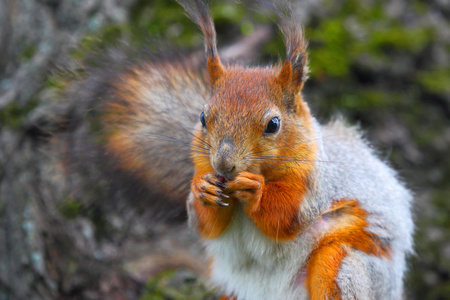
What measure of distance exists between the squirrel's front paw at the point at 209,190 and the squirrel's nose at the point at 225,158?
0.20ft

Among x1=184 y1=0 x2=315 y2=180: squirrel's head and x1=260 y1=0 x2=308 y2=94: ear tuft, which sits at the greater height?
x1=260 y1=0 x2=308 y2=94: ear tuft

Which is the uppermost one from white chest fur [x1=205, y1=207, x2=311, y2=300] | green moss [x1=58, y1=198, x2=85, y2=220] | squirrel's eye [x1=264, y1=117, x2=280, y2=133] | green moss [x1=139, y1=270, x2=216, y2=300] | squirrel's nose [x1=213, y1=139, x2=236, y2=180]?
squirrel's eye [x1=264, y1=117, x2=280, y2=133]

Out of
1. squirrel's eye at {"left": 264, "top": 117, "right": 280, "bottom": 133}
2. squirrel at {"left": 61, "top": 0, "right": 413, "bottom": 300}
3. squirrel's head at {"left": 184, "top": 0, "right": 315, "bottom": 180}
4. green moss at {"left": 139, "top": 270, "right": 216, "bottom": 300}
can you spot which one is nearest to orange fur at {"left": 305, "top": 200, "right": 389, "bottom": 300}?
squirrel at {"left": 61, "top": 0, "right": 413, "bottom": 300}

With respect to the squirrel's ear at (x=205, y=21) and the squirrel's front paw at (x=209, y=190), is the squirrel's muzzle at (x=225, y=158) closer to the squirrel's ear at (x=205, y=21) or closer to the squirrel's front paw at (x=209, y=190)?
the squirrel's front paw at (x=209, y=190)

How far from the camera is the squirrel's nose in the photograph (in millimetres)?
1420

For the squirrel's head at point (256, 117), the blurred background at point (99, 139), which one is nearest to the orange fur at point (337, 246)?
the squirrel's head at point (256, 117)

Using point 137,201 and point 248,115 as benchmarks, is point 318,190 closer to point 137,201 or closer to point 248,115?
point 248,115

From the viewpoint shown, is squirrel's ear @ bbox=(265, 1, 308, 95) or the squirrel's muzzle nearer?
the squirrel's muzzle

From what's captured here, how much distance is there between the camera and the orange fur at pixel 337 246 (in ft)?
5.39

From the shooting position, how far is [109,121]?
213 centimetres

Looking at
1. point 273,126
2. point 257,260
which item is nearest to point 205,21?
point 273,126

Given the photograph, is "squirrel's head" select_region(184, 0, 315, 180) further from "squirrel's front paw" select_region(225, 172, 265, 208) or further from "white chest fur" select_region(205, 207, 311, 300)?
Answer: "white chest fur" select_region(205, 207, 311, 300)

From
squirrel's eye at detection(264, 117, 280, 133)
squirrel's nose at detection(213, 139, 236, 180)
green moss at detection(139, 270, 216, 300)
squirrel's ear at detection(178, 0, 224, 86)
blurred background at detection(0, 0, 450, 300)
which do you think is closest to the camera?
squirrel's nose at detection(213, 139, 236, 180)

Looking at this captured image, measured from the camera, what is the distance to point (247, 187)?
1453 millimetres
